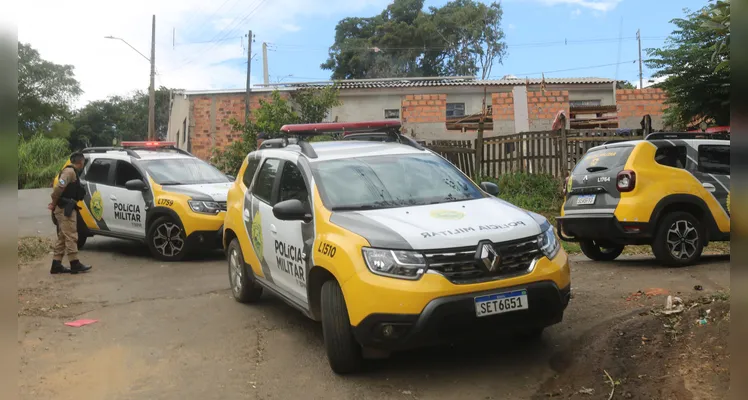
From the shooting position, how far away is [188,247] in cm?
966

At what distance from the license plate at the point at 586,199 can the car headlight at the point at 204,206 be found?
5.20 meters

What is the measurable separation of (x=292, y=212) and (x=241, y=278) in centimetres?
223

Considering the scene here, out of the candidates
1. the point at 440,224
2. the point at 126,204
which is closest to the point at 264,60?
the point at 126,204

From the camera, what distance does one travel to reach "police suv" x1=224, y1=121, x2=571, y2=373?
4.09 meters

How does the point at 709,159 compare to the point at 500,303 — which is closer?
the point at 500,303

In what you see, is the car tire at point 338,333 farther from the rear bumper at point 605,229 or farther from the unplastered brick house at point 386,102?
the unplastered brick house at point 386,102

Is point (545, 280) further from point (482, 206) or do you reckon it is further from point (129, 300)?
point (129, 300)

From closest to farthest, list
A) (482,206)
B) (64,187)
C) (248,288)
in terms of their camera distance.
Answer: (482,206)
(248,288)
(64,187)

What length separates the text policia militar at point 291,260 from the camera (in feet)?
16.8

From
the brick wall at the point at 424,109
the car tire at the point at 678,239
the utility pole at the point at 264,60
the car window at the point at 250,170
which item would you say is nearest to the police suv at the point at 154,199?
the car window at the point at 250,170

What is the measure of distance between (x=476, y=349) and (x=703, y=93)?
10.2 meters

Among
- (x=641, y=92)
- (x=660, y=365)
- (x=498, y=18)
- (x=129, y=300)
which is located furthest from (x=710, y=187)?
(x=498, y=18)

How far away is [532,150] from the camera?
45.3 ft

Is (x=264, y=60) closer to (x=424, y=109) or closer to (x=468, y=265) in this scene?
(x=424, y=109)
